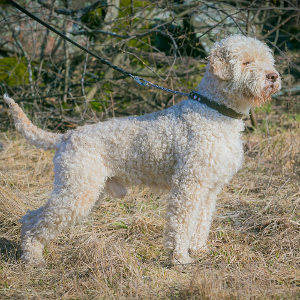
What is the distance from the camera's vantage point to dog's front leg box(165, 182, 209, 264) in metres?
2.86

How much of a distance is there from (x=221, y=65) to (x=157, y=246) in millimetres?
1897

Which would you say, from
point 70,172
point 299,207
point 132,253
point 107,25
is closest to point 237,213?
point 299,207

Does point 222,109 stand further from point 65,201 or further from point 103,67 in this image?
point 103,67

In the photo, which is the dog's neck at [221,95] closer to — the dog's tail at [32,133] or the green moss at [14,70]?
the dog's tail at [32,133]

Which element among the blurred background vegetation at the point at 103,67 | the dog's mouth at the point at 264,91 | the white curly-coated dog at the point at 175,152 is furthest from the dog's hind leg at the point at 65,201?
the blurred background vegetation at the point at 103,67

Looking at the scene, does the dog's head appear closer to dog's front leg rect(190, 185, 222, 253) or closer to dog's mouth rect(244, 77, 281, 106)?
dog's mouth rect(244, 77, 281, 106)

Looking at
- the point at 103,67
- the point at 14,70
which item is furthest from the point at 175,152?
the point at 14,70

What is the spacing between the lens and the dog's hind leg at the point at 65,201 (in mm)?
2961

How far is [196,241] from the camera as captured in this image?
10.8 ft

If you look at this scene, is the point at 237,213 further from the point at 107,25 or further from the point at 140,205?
the point at 107,25

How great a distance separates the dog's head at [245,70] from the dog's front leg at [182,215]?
0.94 metres

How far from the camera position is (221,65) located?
2.88m

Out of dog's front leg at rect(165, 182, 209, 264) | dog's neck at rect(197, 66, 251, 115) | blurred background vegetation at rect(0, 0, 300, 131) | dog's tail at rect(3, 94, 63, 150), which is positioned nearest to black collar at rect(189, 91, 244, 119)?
dog's neck at rect(197, 66, 251, 115)

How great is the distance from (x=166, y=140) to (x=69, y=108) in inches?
174
